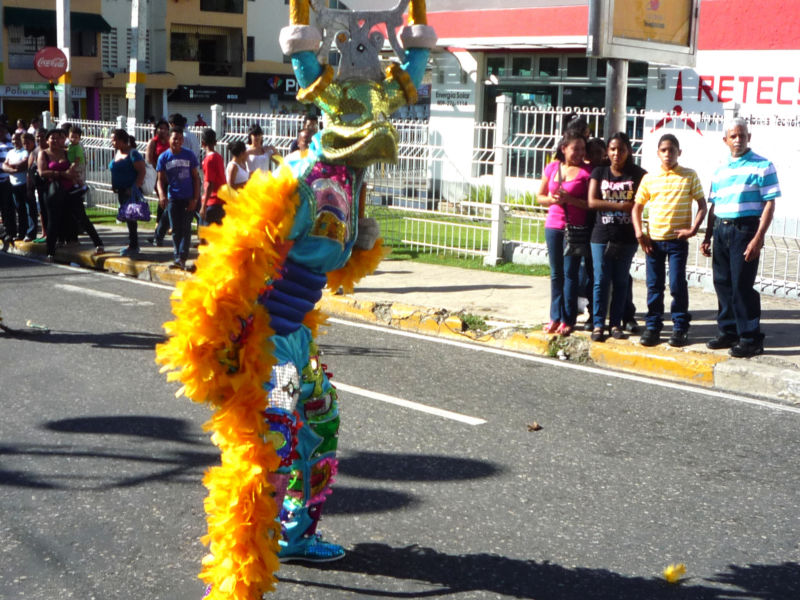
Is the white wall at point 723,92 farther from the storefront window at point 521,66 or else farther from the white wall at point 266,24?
the white wall at point 266,24

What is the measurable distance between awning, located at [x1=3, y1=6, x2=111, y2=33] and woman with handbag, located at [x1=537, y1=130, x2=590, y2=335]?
37.2 metres

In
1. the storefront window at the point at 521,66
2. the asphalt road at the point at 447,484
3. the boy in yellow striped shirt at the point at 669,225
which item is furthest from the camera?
the storefront window at the point at 521,66

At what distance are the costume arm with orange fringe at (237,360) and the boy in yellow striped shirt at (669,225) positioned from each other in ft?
16.3

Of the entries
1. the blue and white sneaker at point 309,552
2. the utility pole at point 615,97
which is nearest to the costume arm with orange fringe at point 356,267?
the blue and white sneaker at point 309,552

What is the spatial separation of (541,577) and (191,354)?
1.74m

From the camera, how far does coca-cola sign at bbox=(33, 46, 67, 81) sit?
56.4ft

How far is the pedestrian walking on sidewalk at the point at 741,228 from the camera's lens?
24.6 ft

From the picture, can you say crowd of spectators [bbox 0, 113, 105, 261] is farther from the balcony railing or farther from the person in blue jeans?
the balcony railing

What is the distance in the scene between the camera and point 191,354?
331cm

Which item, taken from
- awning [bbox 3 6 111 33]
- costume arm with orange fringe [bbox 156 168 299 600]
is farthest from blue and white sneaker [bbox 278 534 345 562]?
awning [bbox 3 6 111 33]

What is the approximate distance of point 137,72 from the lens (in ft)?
62.4

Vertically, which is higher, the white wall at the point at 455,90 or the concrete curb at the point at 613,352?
the white wall at the point at 455,90

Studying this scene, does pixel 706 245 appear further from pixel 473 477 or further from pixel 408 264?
pixel 408 264

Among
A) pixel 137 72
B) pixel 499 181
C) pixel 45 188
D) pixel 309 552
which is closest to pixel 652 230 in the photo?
pixel 499 181
